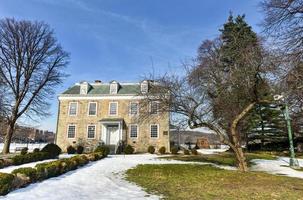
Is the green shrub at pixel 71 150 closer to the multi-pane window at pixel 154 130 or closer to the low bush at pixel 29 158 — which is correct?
the multi-pane window at pixel 154 130

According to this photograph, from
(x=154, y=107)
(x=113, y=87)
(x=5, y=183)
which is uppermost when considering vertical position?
(x=113, y=87)

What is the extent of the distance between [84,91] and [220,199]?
27.1 meters

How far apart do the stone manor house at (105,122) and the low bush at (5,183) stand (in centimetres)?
2172

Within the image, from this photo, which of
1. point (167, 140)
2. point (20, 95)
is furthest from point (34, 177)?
point (167, 140)

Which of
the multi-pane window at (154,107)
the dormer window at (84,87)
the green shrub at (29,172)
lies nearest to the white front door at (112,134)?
the dormer window at (84,87)

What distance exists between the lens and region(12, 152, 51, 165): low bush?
614 inches

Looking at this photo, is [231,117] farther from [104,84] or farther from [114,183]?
[104,84]

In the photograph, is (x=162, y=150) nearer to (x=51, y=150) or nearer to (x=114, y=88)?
(x=114, y=88)

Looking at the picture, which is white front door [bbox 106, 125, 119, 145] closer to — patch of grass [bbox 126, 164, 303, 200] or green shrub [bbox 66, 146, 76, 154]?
green shrub [bbox 66, 146, 76, 154]

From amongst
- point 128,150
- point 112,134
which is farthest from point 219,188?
point 112,134

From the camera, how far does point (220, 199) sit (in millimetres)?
7496

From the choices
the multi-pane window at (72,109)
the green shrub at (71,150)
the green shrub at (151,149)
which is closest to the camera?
the green shrub at (151,149)

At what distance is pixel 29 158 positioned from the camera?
16.9 metres

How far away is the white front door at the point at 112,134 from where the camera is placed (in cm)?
3056
